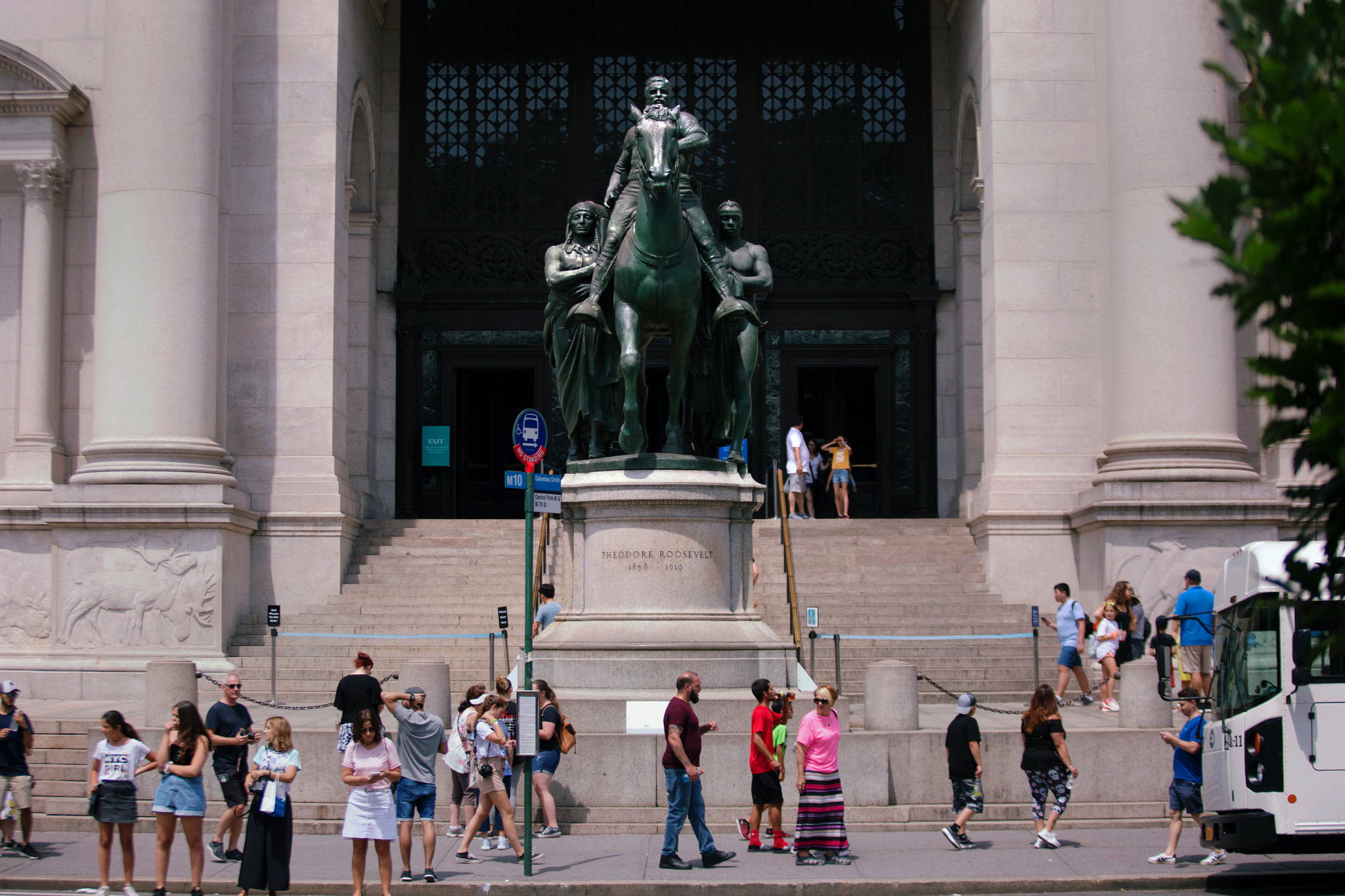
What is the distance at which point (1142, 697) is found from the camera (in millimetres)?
15047

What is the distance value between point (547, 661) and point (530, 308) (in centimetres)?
1709

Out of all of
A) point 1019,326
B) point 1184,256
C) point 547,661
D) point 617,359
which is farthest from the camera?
point 1019,326

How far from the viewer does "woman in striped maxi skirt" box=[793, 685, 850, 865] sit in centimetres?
1258

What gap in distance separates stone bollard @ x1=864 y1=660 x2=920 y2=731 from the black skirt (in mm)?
6060

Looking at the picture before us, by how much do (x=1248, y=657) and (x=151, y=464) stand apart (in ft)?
51.2

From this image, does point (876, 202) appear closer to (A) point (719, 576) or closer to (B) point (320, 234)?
(B) point (320, 234)

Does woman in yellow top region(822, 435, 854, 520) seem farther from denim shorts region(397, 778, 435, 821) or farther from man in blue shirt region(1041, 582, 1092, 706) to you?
denim shorts region(397, 778, 435, 821)

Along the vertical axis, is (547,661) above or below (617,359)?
below

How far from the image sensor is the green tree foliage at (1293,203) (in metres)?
4.64

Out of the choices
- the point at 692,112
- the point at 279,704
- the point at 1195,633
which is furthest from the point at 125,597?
the point at 692,112

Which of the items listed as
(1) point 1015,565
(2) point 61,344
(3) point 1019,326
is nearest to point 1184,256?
(3) point 1019,326

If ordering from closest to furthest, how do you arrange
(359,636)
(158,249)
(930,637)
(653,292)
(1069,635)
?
(653,292)
(1069,635)
(359,636)
(930,637)
(158,249)

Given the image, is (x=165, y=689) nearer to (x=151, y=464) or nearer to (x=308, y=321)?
(x=151, y=464)

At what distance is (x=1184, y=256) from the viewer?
2241 centimetres
